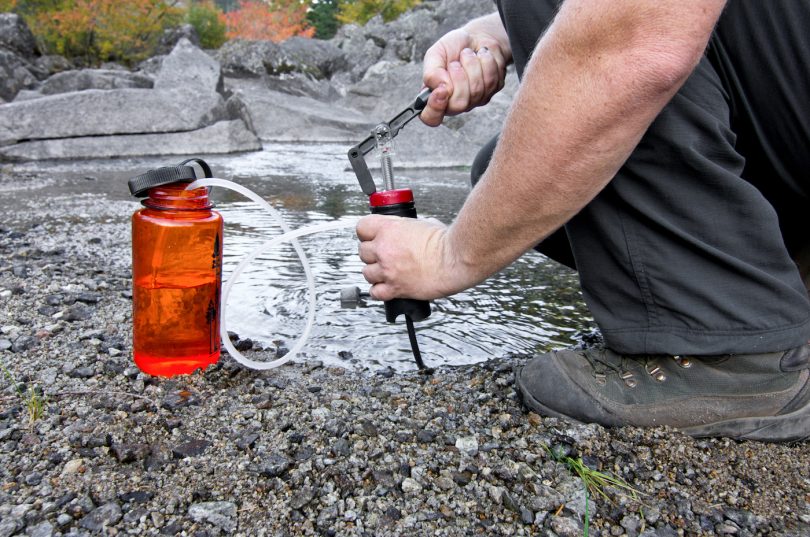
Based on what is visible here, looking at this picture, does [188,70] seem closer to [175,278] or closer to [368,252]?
[175,278]

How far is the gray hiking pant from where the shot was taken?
4.09 feet

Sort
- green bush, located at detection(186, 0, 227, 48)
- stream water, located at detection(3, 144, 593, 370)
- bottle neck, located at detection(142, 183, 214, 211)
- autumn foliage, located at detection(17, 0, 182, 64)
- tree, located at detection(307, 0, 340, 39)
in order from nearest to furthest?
bottle neck, located at detection(142, 183, 214, 211) → stream water, located at detection(3, 144, 593, 370) → autumn foliage, located at detection(17, 0, 182, 64) → green bush, located at detection(186, 0, 227, 48) → tree, located at detection(307, 0, 340, 39)

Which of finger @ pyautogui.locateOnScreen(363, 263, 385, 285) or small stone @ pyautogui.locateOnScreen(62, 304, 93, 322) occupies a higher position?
finger @ pyautogui.locateOnScreen(363, 263, 385, 285)

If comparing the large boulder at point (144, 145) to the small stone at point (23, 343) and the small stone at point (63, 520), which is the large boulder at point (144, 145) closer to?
the small stone at point (23, 343)

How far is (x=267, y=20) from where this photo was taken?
2997 centimetres

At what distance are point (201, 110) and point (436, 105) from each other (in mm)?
6283

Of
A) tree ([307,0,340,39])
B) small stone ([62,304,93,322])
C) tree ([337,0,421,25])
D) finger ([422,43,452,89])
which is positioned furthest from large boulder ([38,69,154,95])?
tree ([307,0,340,39])

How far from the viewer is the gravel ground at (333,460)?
3.51 feet

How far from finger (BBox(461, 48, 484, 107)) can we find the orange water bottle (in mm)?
787

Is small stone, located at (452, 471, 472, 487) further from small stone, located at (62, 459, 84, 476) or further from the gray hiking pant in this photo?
small stone, located at (62, 459, 84, 476)

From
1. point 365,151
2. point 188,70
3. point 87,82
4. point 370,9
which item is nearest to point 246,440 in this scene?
point 365,151

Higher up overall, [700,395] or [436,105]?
[436,105]

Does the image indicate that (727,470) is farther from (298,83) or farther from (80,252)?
(298,83)

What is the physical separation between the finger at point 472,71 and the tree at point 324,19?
3719cm
